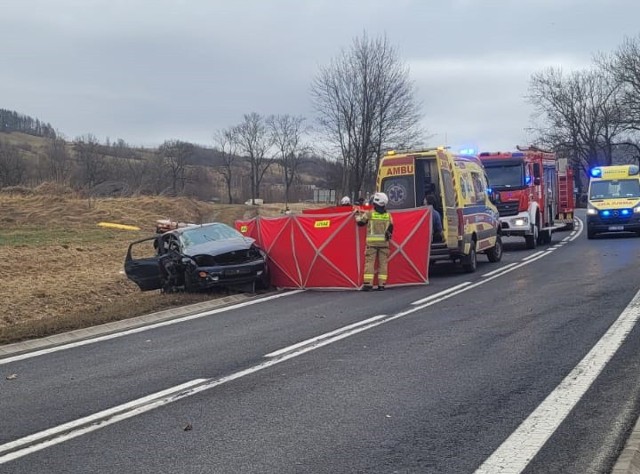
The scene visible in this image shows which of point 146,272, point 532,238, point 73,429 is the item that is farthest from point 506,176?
point 73,429

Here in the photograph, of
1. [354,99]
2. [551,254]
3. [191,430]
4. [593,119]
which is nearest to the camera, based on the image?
[191,430]

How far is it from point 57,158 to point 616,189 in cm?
8167

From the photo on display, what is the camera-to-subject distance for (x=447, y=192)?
15.9 metres

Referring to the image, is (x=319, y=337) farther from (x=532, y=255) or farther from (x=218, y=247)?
(x=532, y=255)

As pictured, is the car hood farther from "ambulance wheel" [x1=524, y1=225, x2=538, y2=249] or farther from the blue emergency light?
the blue emergency light

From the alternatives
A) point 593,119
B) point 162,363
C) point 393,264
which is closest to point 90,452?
point 162,363

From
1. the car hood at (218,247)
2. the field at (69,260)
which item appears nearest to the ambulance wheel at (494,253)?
the car hood at (218,247)

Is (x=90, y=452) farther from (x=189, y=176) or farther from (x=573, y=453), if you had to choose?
(x=189, y=176)

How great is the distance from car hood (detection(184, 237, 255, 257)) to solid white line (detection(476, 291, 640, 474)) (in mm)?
7714

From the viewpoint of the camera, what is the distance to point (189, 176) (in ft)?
361

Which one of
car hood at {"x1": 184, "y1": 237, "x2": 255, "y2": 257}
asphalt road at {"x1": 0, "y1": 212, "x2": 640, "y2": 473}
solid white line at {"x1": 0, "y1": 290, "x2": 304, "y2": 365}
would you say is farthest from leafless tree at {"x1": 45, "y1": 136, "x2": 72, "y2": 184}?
asphalt road at {"x1": 0, "y1": 212, "x2": 640, "y2": 473}

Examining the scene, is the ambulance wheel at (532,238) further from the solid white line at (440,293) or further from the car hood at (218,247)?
the car hood at (218,247)

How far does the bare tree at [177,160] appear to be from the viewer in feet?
352

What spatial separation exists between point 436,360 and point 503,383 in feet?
3.68
